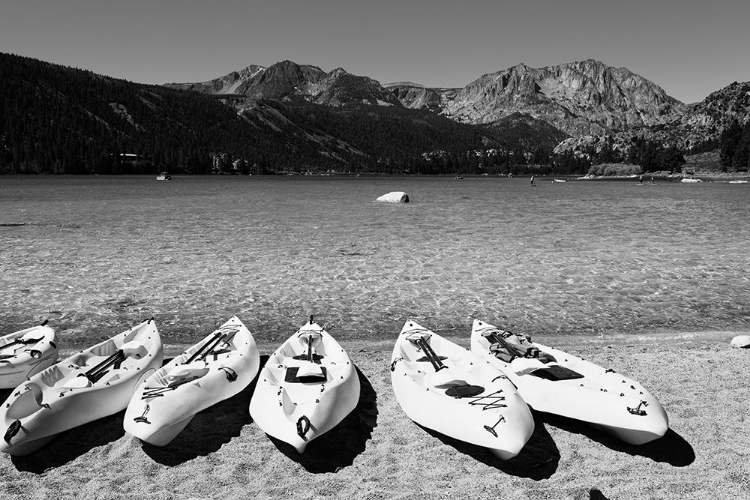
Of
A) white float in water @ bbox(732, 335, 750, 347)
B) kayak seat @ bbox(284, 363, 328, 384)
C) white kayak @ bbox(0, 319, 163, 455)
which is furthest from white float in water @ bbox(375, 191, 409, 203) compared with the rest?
kayak seat @ bbox(284, 363, 328, 384)

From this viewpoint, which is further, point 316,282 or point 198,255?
point 198,255

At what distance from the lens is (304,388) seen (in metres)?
8.00

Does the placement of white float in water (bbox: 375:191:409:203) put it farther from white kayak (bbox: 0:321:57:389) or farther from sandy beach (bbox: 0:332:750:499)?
sandy beach (bbox: 0:332:750:499)

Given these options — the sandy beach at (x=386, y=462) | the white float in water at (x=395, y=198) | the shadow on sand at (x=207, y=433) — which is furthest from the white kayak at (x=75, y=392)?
the white float in water at (x=395, y=198)

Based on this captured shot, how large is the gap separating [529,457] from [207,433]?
16.5 feet

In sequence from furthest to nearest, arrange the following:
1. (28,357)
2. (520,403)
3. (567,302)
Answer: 1. (567,302)
2. (28,357)
3. (520,403)

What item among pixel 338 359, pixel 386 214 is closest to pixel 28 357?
pixel 338 359

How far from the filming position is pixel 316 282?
1858cm

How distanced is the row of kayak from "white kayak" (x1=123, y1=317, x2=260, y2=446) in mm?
20

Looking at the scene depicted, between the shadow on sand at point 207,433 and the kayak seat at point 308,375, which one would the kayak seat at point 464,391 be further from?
the shadow on sand at point 207,433

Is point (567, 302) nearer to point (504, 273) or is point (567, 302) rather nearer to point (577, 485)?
point (504, 273)

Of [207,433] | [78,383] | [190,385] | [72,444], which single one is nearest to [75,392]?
[78,383]

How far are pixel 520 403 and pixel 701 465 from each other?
105 inches

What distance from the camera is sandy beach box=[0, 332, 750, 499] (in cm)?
662
